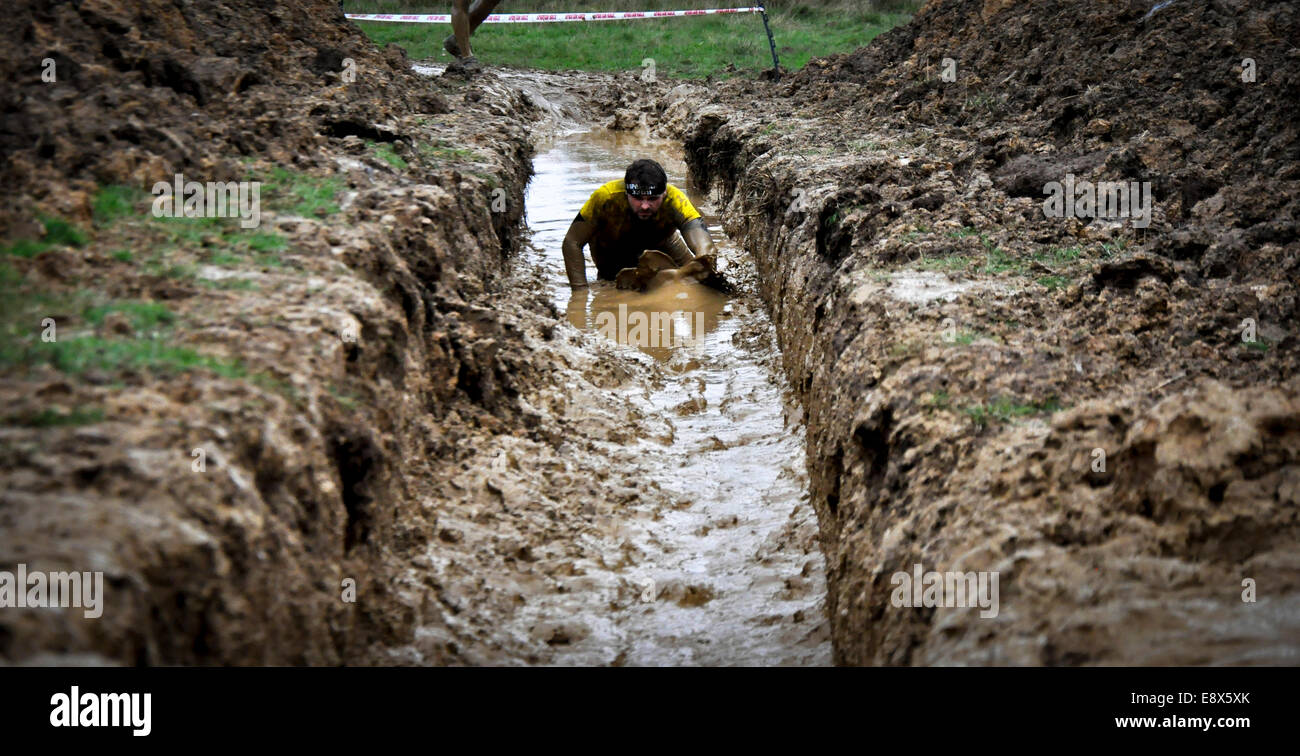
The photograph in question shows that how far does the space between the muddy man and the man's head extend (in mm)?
7783

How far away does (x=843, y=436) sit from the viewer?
15.5 feet

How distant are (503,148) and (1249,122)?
6183 mm

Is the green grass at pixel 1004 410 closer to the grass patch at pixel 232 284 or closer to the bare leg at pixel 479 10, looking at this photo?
the grass patch at pixel 232 284

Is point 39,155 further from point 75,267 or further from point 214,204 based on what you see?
point 75,267

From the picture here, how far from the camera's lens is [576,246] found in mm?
8453

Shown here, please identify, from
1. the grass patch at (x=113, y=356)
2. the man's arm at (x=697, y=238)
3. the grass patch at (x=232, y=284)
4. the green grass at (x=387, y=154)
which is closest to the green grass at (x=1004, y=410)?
the grass patch at (x=113, y=356)

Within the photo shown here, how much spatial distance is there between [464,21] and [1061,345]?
12.9m

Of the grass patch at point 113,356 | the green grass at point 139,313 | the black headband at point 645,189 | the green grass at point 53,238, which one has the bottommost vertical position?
the grass patch at point 113,356

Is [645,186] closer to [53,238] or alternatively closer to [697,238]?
[697,238]

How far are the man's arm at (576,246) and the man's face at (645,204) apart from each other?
45 cm

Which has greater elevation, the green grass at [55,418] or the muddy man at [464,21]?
the muddy man at [464,21]

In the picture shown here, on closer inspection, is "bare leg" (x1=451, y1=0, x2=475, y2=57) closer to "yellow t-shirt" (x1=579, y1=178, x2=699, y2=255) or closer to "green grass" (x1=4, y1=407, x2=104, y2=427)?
"yellow t-shirt" (x1=579, y1=178, x2=699, y2=255)

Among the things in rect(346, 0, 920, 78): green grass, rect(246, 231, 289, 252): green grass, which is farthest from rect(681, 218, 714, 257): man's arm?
rect(346, 0, 920, 78): green grass

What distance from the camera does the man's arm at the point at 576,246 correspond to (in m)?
8.44
